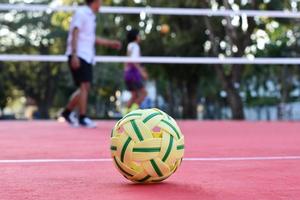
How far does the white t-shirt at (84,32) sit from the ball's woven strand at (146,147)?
499 centimetres

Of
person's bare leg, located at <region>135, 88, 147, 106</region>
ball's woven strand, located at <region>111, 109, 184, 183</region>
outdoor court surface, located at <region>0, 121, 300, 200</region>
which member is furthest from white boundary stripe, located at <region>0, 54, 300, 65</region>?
ball's woven strand, located at <region>111, 109, 184, 183</region>

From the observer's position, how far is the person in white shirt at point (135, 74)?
9664mm

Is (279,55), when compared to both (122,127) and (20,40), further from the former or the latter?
(122,127)

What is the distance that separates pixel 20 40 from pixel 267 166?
4028 cm

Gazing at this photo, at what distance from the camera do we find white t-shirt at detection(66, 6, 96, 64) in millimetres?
7552

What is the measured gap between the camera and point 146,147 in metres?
2.58

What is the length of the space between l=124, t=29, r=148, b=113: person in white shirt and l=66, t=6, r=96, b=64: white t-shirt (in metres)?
1.90

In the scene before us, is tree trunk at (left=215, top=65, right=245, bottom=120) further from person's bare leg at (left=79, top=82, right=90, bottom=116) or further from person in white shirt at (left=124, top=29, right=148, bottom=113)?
person's bare leg at (left=79, top=82, right=90, bottom=116)

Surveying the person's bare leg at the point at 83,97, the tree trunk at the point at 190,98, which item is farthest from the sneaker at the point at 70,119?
the tree trunk at the point at 190,98

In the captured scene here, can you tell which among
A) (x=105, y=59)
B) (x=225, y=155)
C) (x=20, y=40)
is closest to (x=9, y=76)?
(x=20, y=40)

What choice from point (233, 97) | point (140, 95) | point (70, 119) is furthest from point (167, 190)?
point (233, 97)

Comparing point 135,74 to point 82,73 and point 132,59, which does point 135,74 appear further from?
point 82,73

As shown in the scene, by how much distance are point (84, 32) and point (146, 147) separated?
5.33 metres

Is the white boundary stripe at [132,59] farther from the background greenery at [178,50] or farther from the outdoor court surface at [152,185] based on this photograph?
the background greenery at [178,50]
